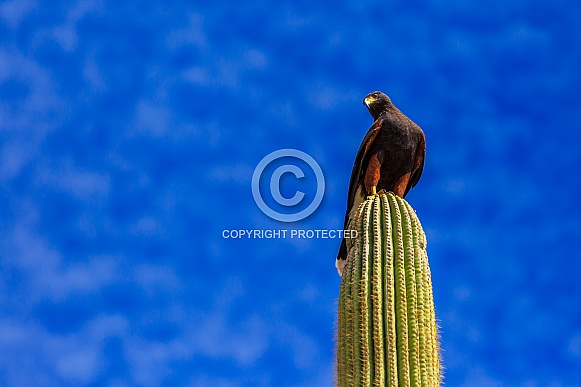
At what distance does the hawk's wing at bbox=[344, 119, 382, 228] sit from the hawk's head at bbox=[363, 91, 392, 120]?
0.25 meters

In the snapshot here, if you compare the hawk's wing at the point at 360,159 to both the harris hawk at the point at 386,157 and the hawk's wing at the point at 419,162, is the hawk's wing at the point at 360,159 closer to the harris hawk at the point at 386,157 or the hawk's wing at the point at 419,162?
the harris hawk at the point at 386,157

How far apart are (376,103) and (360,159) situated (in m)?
0.65

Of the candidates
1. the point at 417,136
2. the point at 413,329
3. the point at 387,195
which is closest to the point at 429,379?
the point at 413,329

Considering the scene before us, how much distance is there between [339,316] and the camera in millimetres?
5242

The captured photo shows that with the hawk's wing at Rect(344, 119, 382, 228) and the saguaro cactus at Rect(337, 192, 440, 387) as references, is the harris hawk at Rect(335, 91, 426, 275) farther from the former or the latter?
the saguaro cactus at Rect(337, 192, 440, 387)

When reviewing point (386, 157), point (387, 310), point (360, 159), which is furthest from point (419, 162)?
point (387, 310)

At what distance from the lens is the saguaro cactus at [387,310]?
486cm

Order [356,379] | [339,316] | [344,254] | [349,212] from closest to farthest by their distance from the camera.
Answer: [356,379]
[339,316]
[344,254]
[349,212]

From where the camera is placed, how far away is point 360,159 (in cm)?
666

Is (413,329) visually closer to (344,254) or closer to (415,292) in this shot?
(415,292)

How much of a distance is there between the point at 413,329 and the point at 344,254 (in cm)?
140

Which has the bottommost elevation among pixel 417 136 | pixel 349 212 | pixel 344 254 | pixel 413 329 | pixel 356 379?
pixel 356 379

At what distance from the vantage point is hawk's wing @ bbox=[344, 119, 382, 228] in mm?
6629

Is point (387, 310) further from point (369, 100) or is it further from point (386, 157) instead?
point (369, 100)
